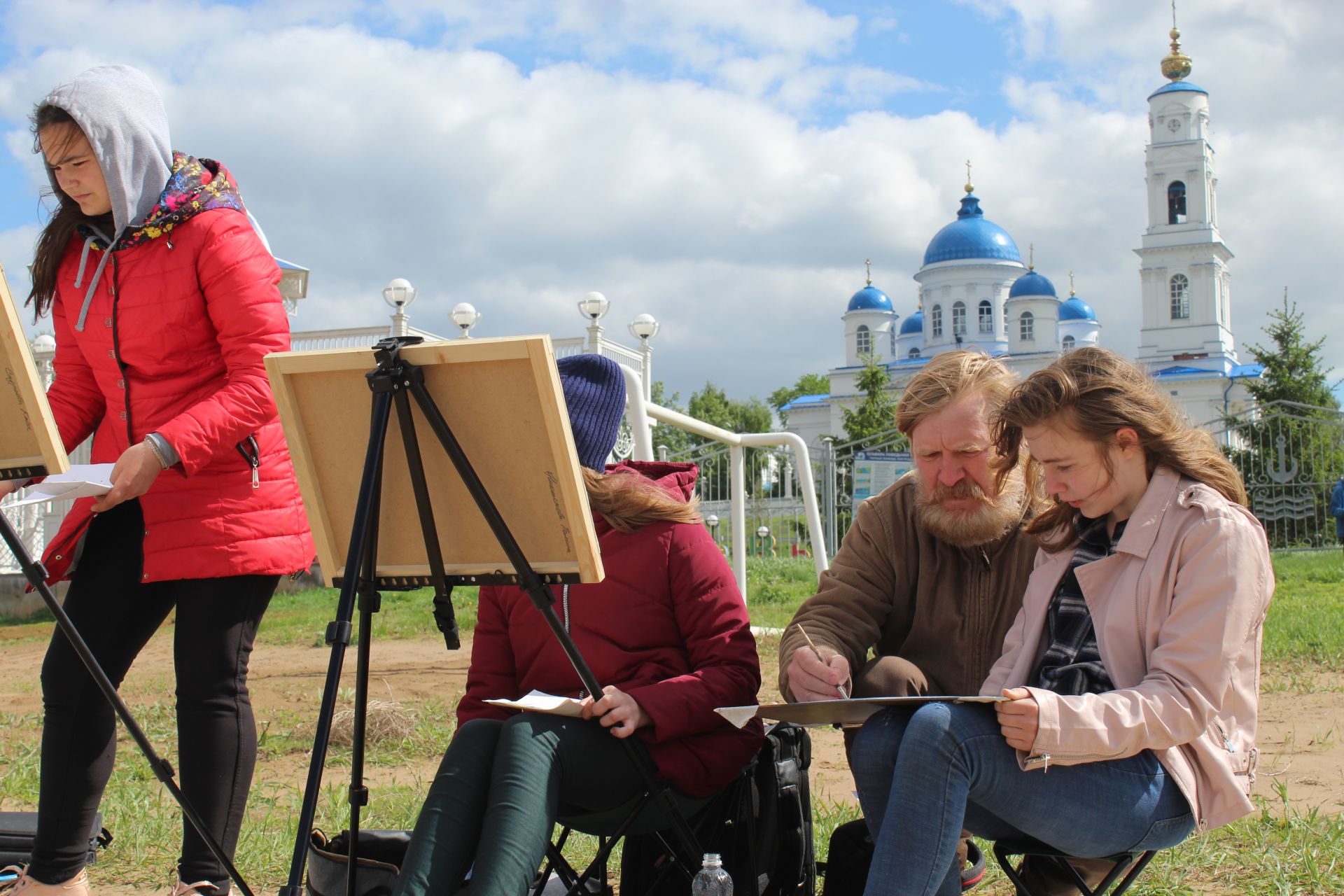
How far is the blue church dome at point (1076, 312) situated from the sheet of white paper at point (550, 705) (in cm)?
7016

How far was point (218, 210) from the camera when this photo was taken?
3068 millimetres

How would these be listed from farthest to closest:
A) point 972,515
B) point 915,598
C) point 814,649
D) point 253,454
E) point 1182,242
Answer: point 1182,242 → point 253,454 → point 915,598 → point 972,515 → point 814,649

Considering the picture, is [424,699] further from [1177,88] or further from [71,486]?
[1177,88]

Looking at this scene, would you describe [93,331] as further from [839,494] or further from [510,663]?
[839,494]

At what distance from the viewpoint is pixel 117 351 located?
3057mm

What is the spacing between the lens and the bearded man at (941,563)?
2748mm

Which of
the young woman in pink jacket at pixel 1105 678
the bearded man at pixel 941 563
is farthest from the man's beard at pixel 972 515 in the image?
the young woman in pink jacket at pixel 1105 678

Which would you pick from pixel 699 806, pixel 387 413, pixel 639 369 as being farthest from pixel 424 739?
pixel 639 369

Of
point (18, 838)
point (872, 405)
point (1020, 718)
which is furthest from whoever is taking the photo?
point (872, 405)

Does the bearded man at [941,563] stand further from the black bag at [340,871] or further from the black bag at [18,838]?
the black bag at [18,838]

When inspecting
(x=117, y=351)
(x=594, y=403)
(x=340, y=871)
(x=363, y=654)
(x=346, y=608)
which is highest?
(x=117, y=351)

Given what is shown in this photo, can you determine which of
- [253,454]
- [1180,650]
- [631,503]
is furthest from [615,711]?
[253,454]

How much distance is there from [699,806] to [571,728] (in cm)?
36

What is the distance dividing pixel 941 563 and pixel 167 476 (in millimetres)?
1834
